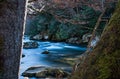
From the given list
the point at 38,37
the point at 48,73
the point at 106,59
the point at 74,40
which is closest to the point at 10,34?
the point at 106,59

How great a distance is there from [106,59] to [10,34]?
1211 mm

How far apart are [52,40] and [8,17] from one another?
24591mm

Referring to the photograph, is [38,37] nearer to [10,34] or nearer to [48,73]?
[48,73]

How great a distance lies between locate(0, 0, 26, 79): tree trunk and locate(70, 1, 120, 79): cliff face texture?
38.2 inches

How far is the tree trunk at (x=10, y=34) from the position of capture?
2.28 meters

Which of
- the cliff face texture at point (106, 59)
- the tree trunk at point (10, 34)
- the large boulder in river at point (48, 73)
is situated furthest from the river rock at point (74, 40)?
the cliff face texture at point (106, 59)

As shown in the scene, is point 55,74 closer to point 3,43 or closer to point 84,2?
point 84,2

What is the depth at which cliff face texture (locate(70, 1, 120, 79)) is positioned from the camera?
1.37m

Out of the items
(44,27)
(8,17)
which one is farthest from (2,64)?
(44,27)

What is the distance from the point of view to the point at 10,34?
2.30 meters

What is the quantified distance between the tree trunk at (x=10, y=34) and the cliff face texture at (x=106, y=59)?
0.97 meters

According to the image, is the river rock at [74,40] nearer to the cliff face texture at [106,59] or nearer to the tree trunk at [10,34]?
the tree trunk at [10,34]

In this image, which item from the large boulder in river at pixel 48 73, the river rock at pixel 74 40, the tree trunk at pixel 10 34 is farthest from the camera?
the river rock at pixel 74 40

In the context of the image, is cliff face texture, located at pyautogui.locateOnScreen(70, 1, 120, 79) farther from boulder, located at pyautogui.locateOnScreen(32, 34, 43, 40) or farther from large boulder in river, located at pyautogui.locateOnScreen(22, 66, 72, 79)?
boulder, located at pyautogui.locateOnScreen(32, 34, 43, 40)
